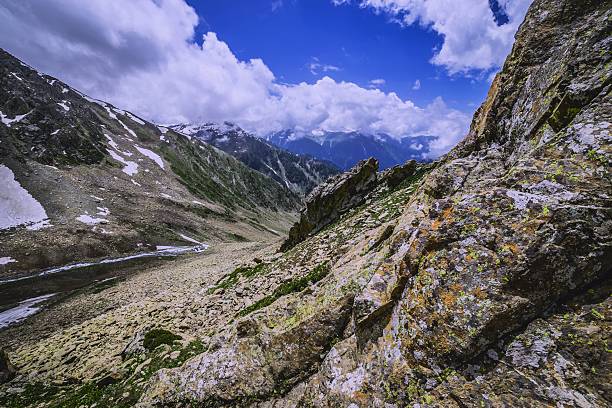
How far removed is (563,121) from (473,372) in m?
8.06

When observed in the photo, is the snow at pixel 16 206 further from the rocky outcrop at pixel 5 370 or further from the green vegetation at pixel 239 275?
the green vegetation at pixel 239 275

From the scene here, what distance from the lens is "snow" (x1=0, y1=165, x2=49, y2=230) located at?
7412cm

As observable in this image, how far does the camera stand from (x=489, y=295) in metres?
7.59

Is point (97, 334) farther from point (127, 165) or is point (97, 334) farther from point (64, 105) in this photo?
point (64, 105)

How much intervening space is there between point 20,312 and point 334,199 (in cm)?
4307

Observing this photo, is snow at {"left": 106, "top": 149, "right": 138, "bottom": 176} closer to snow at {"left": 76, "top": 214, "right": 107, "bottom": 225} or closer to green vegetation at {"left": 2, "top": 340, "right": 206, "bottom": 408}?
snow at {"left": 76, "top": 214, "right": 107, "bottom": 225}

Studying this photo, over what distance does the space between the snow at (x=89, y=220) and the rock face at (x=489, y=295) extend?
8426cm

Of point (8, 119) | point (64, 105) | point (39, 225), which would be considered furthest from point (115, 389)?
point (64, 105)

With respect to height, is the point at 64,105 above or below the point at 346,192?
above

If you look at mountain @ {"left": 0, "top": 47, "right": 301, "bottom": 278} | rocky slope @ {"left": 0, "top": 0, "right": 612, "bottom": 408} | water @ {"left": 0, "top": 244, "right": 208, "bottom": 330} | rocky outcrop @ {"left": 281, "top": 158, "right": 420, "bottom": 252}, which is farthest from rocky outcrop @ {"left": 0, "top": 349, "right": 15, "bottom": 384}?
mountain @ {"left": 0, "top": 47, "right": 301, "bottom": 278}

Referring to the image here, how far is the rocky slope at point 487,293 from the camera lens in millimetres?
7094

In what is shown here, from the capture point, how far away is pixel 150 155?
17400 centimetres

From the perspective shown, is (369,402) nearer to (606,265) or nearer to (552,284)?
(552,284)

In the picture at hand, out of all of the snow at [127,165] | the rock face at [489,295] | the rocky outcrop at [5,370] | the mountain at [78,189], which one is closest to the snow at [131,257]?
the mountain at [78,189]
